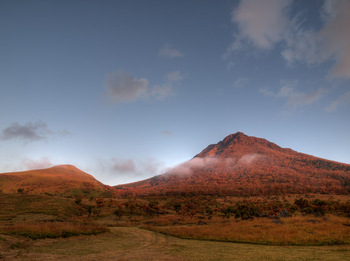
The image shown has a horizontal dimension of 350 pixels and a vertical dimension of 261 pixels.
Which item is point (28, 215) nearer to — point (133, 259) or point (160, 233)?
point (160, 233)

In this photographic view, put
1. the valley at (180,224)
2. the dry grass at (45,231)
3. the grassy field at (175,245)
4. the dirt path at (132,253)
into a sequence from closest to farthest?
the dirt path at (132,253) < the grassy field at (175,245) < the valley at (180,224) < the dry grass at (45,231)

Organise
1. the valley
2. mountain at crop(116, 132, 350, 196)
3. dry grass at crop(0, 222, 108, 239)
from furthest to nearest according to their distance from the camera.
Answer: mountain at crop(116, 132, 350, 196) < dry grass at crop(0, 222, 108, 239) < the valley

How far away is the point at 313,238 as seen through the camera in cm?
1789

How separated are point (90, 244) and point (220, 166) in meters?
166

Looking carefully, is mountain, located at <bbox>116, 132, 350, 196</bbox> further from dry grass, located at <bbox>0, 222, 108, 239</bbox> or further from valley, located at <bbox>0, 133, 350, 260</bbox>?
dry grass, located at <bbox>0, 222, 108, 239</bbox>

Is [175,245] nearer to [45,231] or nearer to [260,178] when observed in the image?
[45,231]

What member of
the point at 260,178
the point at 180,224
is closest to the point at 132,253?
the point at 180,224

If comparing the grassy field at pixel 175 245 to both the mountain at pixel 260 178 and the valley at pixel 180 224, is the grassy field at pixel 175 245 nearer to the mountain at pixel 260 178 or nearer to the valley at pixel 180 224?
the valley at pixel 180 224

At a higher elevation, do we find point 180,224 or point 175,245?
point 175,245

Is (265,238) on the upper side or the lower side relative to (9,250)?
lower

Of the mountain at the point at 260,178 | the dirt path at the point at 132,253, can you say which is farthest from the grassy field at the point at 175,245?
the mountain at the point at 260,178

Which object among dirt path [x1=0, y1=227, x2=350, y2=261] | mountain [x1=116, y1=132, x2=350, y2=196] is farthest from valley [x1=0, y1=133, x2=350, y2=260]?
mountain [x1=116, y1=132, x2=350, y2=196]

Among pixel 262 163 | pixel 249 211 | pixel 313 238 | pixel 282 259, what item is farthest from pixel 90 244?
pixel 262 163

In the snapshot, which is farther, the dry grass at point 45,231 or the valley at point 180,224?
the dry grass at point 45,231
